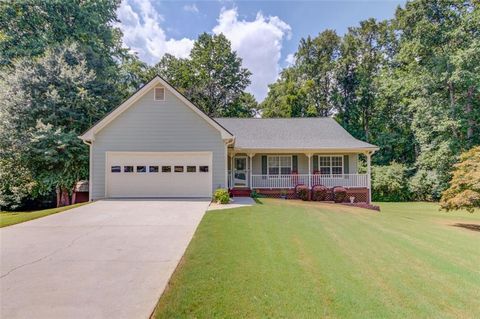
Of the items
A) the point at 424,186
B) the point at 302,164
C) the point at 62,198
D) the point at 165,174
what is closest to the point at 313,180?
the point at 302,164

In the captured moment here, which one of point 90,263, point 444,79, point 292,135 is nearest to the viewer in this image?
point 90,263

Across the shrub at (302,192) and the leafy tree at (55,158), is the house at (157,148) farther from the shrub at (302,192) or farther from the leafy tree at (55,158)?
the shrub at (302,192)

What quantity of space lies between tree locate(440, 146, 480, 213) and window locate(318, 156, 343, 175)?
6993 mm

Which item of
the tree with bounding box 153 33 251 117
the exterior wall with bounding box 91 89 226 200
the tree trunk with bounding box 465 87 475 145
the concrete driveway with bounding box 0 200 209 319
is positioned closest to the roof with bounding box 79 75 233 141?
the exterior wall with bounding box 91 89 226 200

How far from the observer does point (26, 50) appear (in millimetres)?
19188

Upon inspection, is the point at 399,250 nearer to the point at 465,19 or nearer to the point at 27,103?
the point at 27,103

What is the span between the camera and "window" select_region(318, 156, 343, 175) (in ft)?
58.3

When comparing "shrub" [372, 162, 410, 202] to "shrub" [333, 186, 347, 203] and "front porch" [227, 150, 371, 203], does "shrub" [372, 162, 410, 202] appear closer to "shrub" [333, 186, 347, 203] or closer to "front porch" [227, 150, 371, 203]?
"front porch" [227, 150, 371, 203]

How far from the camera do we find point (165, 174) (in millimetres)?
13797

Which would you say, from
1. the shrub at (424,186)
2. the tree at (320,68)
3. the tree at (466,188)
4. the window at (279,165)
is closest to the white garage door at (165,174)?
the window at (279,165)

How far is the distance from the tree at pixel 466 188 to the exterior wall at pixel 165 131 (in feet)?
31.4

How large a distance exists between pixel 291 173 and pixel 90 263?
46.0ft

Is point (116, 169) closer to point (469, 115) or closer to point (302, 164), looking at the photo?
point (302, 164)

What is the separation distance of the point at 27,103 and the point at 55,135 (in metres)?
2.76
